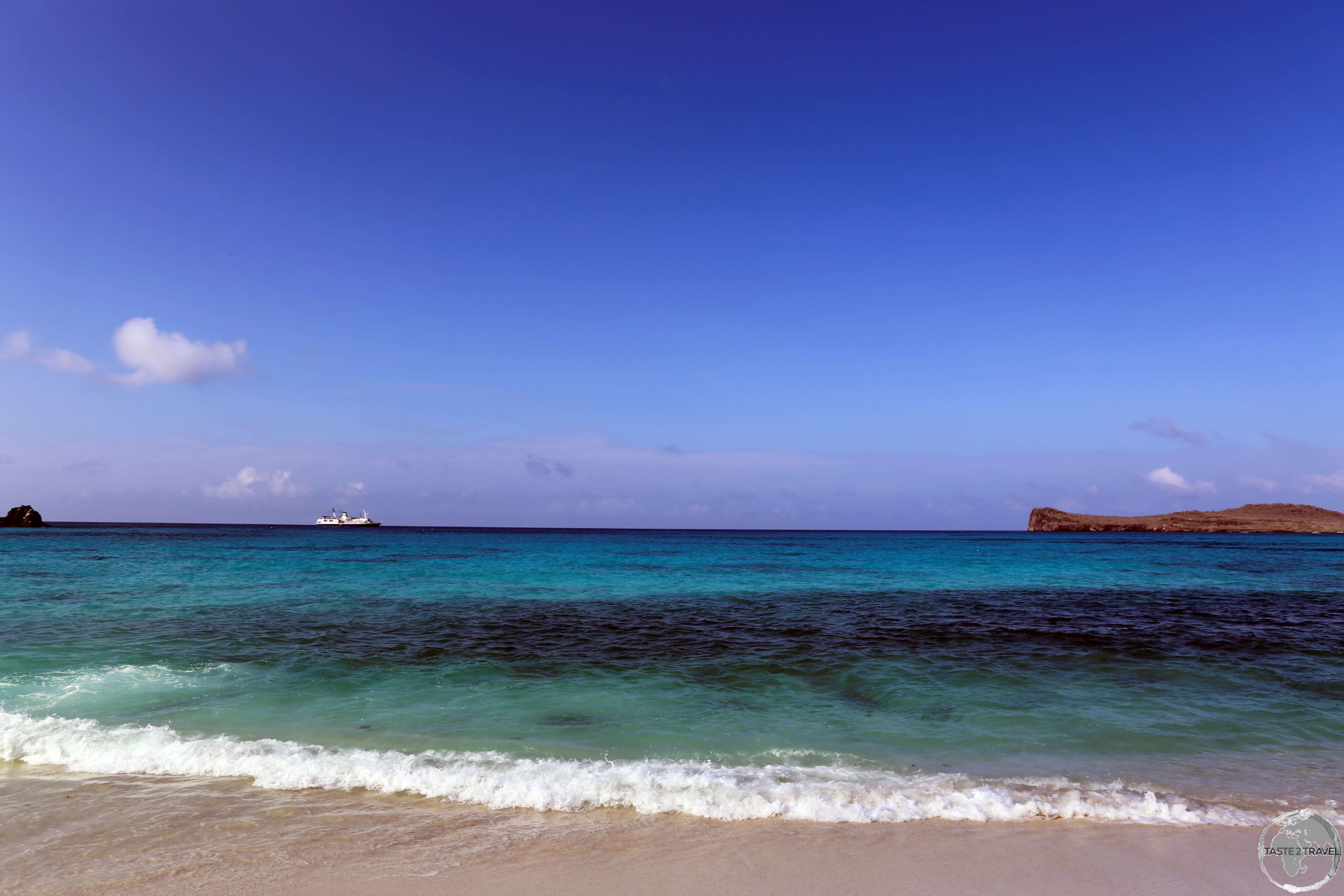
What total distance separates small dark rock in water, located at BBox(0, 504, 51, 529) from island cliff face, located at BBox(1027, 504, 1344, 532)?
226m

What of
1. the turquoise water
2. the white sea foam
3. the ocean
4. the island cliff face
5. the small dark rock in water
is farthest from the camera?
the island cliff face

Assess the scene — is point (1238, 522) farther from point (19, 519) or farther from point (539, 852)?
point (19, 519)

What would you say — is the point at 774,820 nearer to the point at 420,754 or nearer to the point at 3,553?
the point at 420,754

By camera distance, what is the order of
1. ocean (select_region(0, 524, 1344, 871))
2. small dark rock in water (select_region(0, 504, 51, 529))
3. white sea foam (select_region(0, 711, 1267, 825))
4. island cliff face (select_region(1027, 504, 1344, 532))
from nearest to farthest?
1. white sea foam (select_region(0, 711, 1267, 825))
2. ocean (select_region(0, 524, 1344, 871))
3. small dark rock in water (select_region(0, 504, 51, 529))
4. island cliff face (select_region(1027, 504, 1344, 532))

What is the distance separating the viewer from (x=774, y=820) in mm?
5297

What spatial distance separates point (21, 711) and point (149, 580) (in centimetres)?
2134

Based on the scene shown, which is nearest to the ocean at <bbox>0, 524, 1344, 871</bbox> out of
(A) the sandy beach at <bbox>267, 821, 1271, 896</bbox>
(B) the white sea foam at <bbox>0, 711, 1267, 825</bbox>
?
(B) the white sea foam at <bbox>0, 711, 1267, 825</bbox>

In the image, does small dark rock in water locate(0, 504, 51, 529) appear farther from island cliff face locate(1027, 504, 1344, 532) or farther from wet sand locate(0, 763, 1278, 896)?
island cliff face locate(1027, 504, 1344, 532)

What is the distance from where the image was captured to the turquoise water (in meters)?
6.00

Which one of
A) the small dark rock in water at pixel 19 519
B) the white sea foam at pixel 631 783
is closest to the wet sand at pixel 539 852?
the white sea foam at pixel 631 783

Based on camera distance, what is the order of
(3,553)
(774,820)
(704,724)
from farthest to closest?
(3,553) < (704,724) < (774,820)

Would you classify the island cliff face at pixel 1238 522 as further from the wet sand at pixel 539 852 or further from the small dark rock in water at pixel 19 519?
the small dark rock in water at pixel 19 519

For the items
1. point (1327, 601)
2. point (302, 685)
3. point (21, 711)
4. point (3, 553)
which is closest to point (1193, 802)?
point (302, 685)

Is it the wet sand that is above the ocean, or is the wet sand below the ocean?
above
